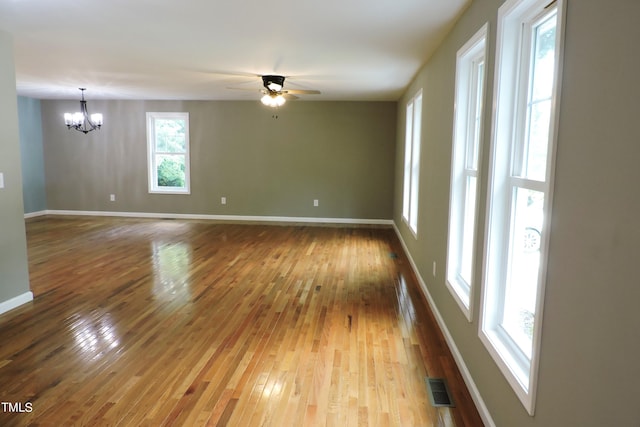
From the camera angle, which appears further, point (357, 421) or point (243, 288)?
point (243, 288)

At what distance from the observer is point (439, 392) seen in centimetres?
239

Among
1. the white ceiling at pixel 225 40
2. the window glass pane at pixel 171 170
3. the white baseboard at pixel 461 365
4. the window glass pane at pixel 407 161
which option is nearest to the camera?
the white baseboard at pixel 461 365

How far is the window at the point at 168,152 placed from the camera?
830cm

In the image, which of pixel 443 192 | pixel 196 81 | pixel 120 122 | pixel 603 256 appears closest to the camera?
pixel 603 256

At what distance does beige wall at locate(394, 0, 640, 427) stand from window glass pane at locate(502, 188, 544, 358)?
1.14 ft

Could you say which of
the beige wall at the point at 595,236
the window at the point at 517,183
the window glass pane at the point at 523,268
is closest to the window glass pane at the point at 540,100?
the window at the point at 517,183

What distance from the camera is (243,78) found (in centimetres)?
552

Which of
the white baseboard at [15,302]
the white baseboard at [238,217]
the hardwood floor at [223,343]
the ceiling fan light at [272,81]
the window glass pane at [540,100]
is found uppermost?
the ceiling fan light at [272,81]

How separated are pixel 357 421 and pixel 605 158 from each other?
169 centimetres

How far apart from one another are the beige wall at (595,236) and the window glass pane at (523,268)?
349 millimetres

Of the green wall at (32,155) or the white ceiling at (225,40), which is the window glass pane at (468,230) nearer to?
the white ceiling at (225,40)

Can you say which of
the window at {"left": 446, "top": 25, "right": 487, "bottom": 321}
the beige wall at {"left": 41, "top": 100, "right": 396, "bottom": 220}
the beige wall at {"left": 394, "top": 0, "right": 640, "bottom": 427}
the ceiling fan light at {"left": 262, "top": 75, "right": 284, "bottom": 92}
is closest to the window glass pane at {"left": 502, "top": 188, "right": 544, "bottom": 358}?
the beige wall at {"left": 394, "top": 0, "right": 640, "bottom": 427}

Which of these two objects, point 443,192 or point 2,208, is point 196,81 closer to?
point 2,208

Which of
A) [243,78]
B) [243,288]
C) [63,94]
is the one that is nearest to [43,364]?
[243,288]
